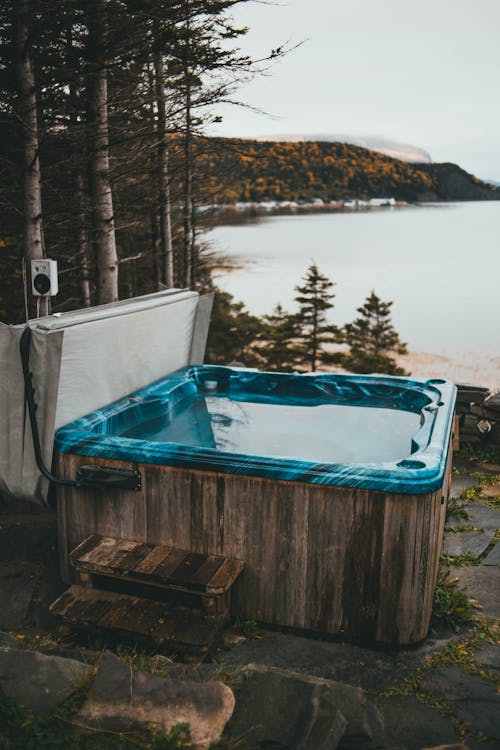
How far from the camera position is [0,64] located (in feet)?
20.4

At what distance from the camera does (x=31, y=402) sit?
10.5 feet

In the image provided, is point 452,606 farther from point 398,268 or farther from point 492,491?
point 398,268

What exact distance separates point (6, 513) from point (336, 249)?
39.5 metres

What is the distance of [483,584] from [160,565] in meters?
1.72

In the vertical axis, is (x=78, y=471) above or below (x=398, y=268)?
above

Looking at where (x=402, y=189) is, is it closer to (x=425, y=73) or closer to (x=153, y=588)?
(x=425, y=73)

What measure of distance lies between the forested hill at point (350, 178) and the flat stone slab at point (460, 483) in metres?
18.6

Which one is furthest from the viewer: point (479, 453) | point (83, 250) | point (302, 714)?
point (83, 250)

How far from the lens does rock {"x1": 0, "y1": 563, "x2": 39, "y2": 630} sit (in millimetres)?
3018

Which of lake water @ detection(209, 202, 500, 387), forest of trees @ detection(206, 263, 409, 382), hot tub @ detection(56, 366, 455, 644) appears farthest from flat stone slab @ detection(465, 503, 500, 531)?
lake water @ detection(209, 202, 500, 387)

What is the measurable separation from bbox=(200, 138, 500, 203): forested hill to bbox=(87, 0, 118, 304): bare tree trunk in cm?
1652

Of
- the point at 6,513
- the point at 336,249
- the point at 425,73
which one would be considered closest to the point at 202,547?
the point at 6,513

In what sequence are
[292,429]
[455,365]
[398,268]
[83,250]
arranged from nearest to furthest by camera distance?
[292,429], [83,250], [455,365], [398,268]

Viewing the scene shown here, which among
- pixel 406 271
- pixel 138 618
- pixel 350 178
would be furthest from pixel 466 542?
pixel 406 271
